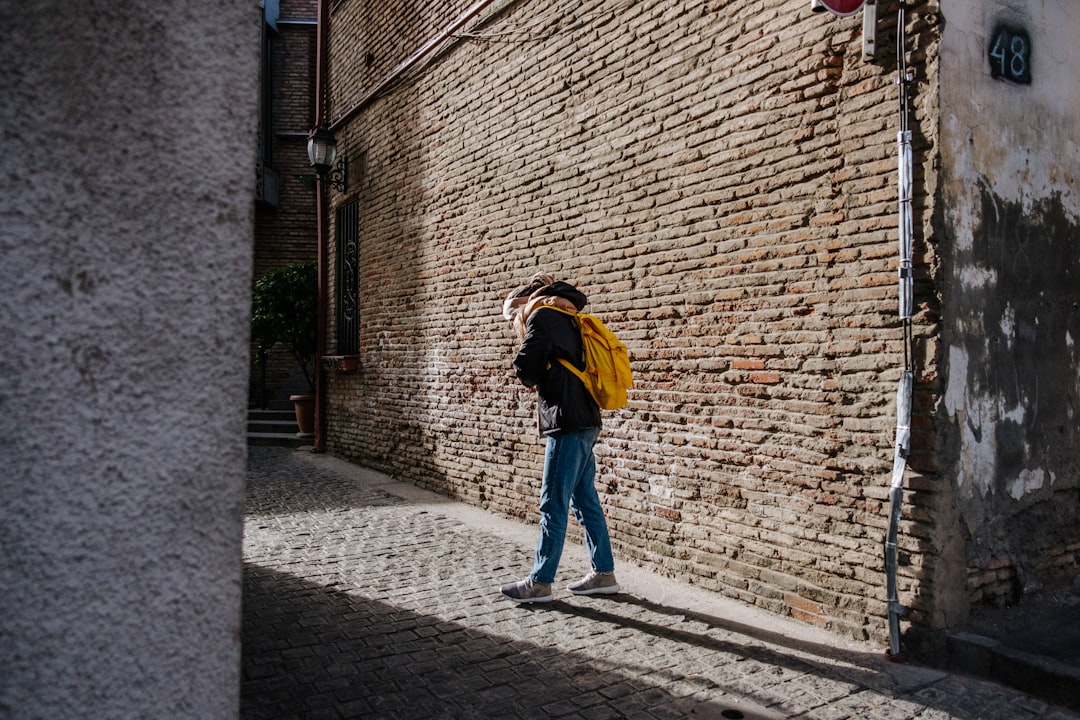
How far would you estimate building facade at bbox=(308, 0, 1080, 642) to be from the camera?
149 inches

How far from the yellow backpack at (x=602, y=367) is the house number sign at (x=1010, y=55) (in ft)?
7.94

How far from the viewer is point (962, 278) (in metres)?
3.81

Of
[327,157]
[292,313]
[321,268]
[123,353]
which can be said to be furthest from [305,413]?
[123,353]

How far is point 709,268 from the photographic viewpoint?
16.1 feet

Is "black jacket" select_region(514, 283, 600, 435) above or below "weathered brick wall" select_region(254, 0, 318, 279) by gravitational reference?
below

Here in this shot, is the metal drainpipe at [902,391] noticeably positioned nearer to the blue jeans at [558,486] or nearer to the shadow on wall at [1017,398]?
the shadow on wall at [1017,398]

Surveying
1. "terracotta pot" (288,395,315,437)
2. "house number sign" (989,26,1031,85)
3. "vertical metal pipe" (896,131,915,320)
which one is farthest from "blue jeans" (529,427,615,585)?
"terracotta pot" (288,395,315,437)

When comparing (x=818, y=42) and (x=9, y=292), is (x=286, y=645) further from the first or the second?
(x=818, y=42)

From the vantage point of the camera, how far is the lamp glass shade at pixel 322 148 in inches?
424

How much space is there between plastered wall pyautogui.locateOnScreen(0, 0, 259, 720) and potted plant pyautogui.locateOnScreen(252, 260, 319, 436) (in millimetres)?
11005

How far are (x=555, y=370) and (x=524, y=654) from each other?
1.54 m

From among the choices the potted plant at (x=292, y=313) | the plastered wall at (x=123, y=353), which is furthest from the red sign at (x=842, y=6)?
the potted plant at (x=292, y=313)

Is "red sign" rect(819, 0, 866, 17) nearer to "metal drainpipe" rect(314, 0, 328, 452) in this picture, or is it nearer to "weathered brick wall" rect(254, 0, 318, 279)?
"metal drainpipe" rect(314, 0, 328, 452)

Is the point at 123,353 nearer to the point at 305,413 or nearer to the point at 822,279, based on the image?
the point at 822,279
